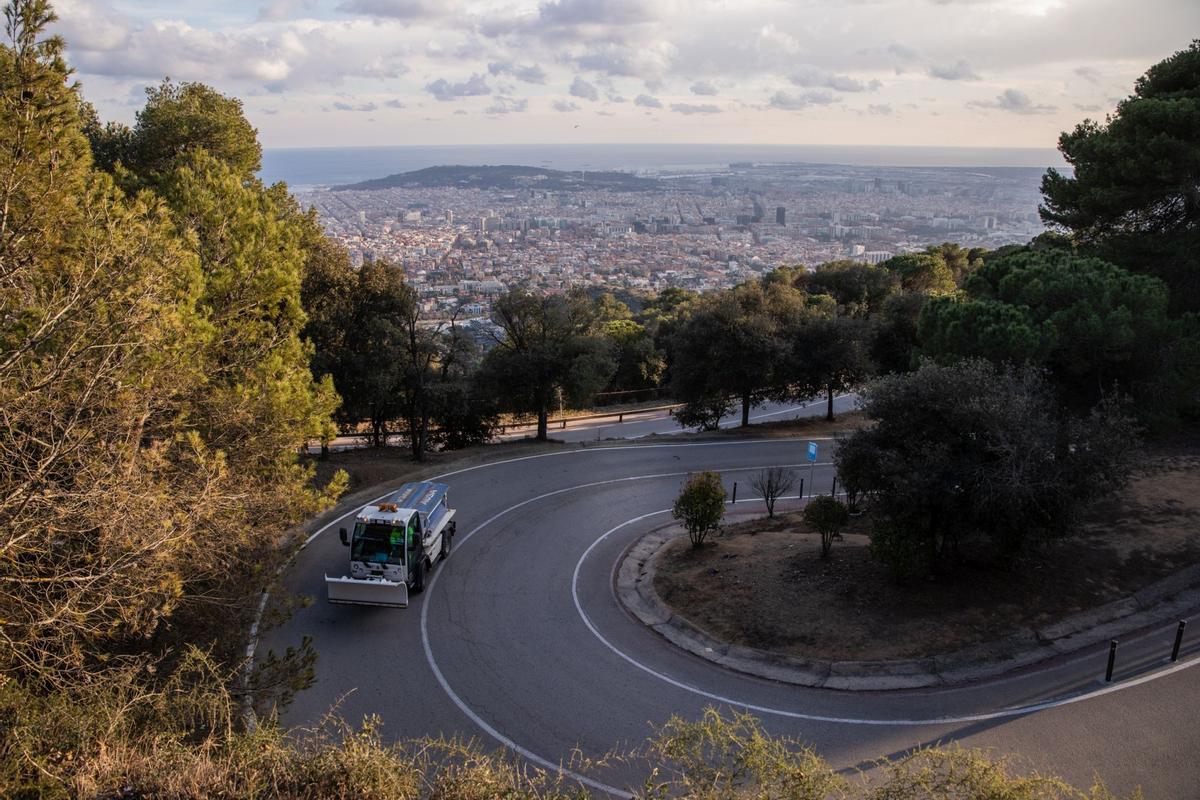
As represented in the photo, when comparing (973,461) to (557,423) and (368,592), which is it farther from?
(557,423)

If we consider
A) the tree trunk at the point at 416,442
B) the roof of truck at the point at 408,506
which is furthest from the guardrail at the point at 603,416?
the roof of truck at the point at 408,506

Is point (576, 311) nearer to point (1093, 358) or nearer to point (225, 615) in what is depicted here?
point (1093, 358)

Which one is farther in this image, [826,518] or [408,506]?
[408,506]

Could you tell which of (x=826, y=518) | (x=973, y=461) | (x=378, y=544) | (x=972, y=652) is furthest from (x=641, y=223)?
(x=972, y=652)

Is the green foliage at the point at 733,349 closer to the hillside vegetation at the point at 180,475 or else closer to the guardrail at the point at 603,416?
the guardrail at the point at 603,416

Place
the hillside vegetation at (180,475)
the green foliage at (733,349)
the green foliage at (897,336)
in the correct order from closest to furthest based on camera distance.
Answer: the hillside vegetation at (180,475) < the green foliage at (733,349) < the green foliage at (897,336)

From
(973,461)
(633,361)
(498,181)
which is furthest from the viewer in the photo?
(498,181)

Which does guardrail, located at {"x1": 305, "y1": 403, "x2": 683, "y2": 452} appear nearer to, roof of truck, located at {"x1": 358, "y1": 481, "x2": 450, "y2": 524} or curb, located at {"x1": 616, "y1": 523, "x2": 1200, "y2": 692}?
roof of truck, located at {"x1": 358, "y1": 481, "x2": 450, "y2": 524}

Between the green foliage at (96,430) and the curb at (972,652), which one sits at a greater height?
the green foliage at (96,430)
